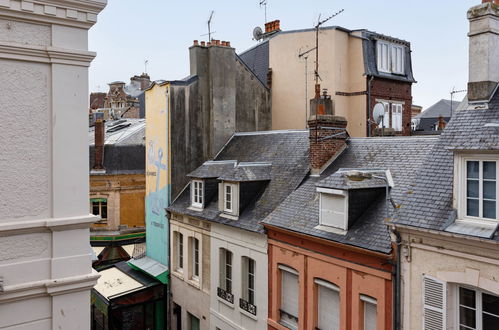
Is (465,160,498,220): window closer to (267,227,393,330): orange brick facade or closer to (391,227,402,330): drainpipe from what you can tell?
(391,227,402,330): drainpipe

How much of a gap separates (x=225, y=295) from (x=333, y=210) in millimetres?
5604

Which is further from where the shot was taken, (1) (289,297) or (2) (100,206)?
(2) (100,206)

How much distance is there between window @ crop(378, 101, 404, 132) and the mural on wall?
1012 centimetres

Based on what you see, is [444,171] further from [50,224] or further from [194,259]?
[194,259]

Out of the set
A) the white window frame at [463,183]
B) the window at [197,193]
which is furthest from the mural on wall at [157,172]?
the white window frame at [463,183]

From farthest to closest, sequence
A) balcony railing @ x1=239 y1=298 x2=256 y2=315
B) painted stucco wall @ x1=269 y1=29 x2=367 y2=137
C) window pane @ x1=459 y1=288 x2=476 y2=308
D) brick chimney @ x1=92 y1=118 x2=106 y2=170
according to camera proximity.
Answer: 1. brick chimney @ x1=92 y1=118 x2=106 y2=170
2. painted stucco wall @ x1=269 y1=29 x2=367 y2=137
3. balcony railing @ x1=239 y1=298 x2=256 y2=315
4. window pane @ x1=459 y1=288 x2=476 y2=308

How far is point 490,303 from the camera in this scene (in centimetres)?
742

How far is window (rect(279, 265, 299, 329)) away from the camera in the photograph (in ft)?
38.1

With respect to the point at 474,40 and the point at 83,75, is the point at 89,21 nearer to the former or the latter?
the point at 83,75

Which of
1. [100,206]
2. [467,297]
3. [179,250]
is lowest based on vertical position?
[179,250]

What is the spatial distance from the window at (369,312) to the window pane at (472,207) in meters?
2.86

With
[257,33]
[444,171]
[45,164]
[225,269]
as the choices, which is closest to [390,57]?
[257,33]

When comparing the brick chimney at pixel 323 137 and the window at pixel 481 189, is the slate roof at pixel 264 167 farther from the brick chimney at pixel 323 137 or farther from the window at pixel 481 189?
the window at pixel 481 189

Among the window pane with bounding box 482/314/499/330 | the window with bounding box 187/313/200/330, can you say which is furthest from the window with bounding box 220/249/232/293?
the window pane with bounding box 482/314/499/330
